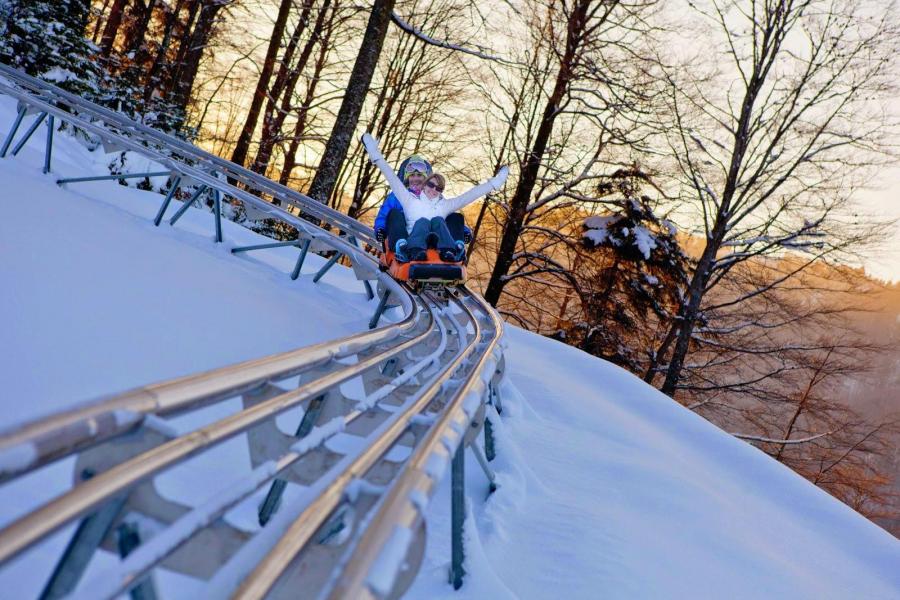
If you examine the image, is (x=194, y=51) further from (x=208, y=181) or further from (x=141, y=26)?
(x=208, y=181)

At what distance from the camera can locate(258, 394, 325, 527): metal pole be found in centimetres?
212

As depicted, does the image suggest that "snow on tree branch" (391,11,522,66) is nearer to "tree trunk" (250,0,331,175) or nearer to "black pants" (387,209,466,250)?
"black pants" (387,209,466,250)

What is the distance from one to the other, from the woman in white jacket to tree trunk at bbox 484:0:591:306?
673 centimetres

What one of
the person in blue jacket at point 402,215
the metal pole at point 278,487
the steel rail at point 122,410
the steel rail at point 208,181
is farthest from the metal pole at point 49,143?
the steel rail at point 122,410

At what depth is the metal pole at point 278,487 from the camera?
212 centimetres

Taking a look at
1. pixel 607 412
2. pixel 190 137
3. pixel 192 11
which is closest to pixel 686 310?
pixel 607 412

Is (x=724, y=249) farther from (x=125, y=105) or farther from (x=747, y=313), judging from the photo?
(x=125, y=105)

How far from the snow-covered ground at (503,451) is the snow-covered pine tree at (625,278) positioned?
31.0 feet

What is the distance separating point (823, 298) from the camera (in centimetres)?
1557

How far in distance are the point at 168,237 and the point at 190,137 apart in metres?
9.44

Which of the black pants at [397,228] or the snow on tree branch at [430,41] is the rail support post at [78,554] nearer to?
the black pants at [397,228]

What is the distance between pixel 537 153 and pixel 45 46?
10.7 m

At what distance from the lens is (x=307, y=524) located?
127cm

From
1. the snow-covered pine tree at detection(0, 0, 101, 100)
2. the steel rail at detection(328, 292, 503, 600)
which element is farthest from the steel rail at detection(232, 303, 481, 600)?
the snow-covered pine tree at detection(0, 0, 101, 100)
